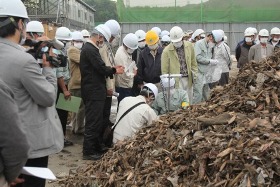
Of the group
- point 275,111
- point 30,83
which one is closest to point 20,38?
point 30,83

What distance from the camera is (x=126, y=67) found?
773cm

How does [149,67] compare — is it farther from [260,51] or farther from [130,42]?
[260,51]

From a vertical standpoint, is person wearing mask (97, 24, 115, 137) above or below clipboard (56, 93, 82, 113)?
above

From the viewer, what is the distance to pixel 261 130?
3938 mm

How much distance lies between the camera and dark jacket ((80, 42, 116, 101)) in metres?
6.54

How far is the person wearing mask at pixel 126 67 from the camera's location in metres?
7.73

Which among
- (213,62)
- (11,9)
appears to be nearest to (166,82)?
(213,62)

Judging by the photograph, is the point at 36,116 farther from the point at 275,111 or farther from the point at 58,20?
the point at 58,20

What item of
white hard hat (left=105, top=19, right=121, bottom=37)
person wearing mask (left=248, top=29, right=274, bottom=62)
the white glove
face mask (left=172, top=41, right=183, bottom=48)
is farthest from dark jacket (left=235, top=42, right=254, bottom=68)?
white hard hat (left=105, top=19, right=121, bottom=37)

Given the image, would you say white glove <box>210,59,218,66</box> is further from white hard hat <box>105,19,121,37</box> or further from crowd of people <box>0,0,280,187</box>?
white hard hat <box>105,19,121,37</box>

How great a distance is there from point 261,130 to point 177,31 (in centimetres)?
431

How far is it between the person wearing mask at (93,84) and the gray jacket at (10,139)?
441 centimetres

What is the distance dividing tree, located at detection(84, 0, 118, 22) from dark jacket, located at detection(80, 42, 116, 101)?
200ft

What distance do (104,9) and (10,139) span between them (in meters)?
77.1
